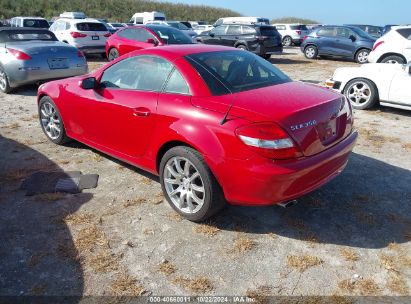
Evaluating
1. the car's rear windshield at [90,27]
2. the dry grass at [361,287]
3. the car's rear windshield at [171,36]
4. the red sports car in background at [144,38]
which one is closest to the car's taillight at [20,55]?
the red sports car in background at [144,38]

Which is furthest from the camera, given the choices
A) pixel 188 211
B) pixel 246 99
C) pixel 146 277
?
pixel 188 211

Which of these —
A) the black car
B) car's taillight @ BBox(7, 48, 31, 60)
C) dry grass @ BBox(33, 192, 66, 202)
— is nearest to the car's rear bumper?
dry grass @ BBox(33, 192, 66, 202)

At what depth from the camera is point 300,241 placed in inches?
→ 129

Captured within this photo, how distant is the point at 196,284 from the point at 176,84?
184cm

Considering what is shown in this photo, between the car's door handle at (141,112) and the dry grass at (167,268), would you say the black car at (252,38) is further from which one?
the dry grass at (167,268)

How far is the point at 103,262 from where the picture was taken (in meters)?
2.98

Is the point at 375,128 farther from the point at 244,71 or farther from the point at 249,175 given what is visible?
the point at 249,175

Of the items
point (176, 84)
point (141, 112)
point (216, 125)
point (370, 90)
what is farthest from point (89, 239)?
point (370, 90)

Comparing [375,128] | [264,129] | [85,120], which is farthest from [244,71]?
[375,128]

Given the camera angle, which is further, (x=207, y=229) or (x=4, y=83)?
(x=4, y=83)

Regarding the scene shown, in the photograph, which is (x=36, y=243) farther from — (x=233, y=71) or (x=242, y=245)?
(x=233, y=71)

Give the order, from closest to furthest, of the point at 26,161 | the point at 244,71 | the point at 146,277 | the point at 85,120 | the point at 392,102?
the point at 146,277 → the point at 244,71 → the point at 85,120 → the point at 26,161 → the point at 392,102

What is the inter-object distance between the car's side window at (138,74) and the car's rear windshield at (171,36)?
7920 millimetres

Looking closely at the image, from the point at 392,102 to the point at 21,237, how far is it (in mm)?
6702
